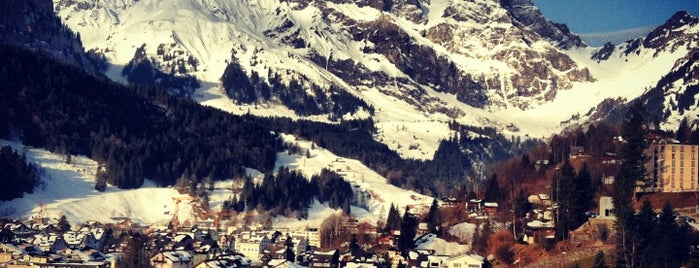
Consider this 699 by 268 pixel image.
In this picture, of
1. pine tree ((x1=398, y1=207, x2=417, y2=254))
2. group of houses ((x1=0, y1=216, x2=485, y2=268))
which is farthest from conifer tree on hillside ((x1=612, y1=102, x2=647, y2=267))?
pine tree ((x1=398, y1=207, x2=417, y2=254))

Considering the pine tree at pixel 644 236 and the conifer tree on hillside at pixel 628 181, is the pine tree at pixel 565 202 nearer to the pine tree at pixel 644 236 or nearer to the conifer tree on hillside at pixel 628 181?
the conifer tree on hillside at pixel 628 181

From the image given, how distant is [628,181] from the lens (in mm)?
170000

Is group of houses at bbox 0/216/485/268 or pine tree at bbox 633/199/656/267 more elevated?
pine tree at bbox 633/199/656/267

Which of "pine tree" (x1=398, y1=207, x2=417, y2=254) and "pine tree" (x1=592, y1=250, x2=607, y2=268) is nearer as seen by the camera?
"pine tree" (x1=592, y1=250, x2=607, y2=268)

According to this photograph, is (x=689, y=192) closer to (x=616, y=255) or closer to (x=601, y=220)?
(x=601, y=220)

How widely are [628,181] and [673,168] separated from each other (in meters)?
10.3

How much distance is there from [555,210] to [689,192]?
485 inches

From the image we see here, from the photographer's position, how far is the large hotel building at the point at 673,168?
17675cm

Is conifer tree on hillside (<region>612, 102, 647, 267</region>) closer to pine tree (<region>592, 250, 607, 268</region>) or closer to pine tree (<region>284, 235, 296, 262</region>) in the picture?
pine tree (<region>592, 250, 607, 268</region>)

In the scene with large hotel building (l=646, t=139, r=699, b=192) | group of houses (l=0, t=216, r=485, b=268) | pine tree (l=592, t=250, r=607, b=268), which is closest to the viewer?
pine tree (l=592, t=250, r=607, b=268)

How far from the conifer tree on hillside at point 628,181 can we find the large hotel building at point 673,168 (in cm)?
182

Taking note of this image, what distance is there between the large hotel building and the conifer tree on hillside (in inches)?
71.8

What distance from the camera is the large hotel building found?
177m

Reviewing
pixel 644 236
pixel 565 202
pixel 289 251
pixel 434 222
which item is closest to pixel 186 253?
pixel 289 251
